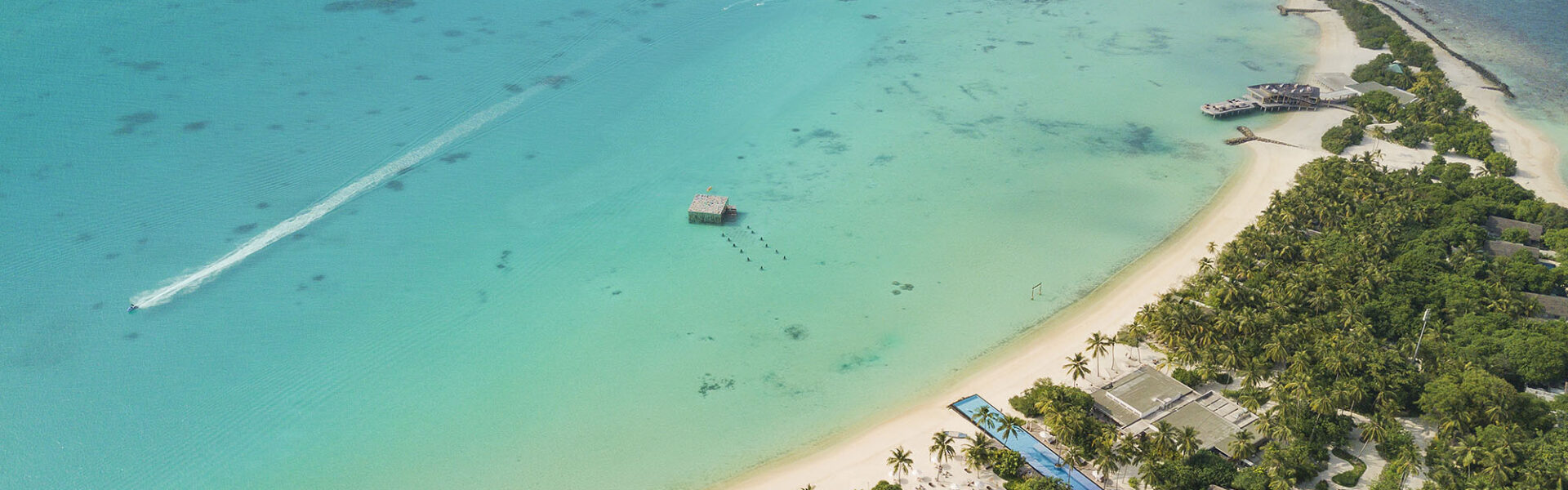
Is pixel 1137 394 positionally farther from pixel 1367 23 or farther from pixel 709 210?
pixel 1367 23

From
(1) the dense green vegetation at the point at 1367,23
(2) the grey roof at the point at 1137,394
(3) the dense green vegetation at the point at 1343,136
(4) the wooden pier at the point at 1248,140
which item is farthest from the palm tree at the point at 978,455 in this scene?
(1) the dense green vegetation at the point at 1367,23

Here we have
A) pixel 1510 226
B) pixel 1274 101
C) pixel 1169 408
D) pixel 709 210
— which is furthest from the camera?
pixel 1274 101

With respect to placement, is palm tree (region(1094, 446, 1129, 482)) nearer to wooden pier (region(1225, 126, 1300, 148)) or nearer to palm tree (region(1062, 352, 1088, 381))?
palm tree (region(1062, 352, 1088, 381))

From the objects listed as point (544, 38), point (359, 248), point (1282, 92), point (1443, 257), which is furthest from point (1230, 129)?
point (359, 248)

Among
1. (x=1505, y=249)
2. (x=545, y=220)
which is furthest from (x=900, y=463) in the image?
(x=1505, y=249)

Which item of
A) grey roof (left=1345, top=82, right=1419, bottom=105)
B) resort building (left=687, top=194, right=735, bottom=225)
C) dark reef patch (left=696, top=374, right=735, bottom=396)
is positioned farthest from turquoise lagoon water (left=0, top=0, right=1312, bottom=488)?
grey roof (left=1345, top=82, right=1419, bottom=105)

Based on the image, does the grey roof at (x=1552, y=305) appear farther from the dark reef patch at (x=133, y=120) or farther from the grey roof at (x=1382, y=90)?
the dark reef patch at (x=133, y=120)

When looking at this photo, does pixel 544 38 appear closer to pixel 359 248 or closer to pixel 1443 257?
pixel 359 248
